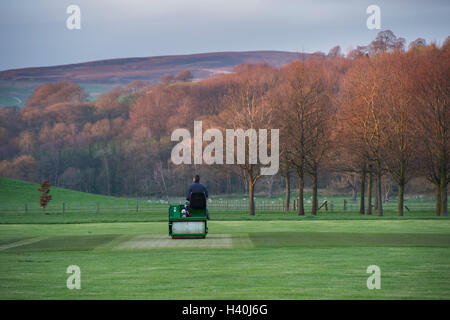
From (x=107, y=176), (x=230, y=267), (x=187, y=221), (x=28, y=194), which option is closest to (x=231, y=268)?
(x=230, y=267)

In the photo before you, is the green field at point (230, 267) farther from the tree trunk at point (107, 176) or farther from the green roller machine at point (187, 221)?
the tree trunk at point (107, 176)

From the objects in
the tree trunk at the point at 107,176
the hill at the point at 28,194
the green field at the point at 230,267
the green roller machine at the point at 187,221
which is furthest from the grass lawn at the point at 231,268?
the tree trunk at the point at 107,176

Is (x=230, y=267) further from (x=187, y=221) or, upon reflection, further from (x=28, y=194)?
(x=28, y=194)

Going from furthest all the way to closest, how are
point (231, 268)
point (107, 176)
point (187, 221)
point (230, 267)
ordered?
point (107, 176), point (187, 221), point (230, 267), point (231, 268)

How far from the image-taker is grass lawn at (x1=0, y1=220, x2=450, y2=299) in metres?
12.6

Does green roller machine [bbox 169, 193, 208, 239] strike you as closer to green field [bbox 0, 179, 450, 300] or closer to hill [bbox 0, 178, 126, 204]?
green field [bbox 0, 179, 450, 300]

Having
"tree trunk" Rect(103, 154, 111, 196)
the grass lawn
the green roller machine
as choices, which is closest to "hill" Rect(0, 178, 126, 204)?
"tree trunk" Rect(103, 154, 111, 196)

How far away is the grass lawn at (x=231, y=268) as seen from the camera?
12555mm

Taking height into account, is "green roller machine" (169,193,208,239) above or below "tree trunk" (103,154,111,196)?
above

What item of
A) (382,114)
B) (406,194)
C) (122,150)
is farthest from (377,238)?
(122,150)

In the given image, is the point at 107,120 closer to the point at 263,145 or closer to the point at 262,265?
the point at 263,145

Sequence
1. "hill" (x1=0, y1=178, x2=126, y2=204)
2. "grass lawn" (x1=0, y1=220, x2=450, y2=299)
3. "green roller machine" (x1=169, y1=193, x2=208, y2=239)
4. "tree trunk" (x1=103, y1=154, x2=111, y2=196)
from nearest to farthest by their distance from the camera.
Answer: "grass lawn" (x1=0, y1=220, x2=450, y2=299) < "green roller machine" (x1=169, y1=193, x2=208, y2=239) < "hill" (x1=0, y1=178, x2=126, y2=204) < "tree trunk" (x1=103, y1=154, x2=111, y2=196)

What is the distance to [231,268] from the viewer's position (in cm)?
1620
